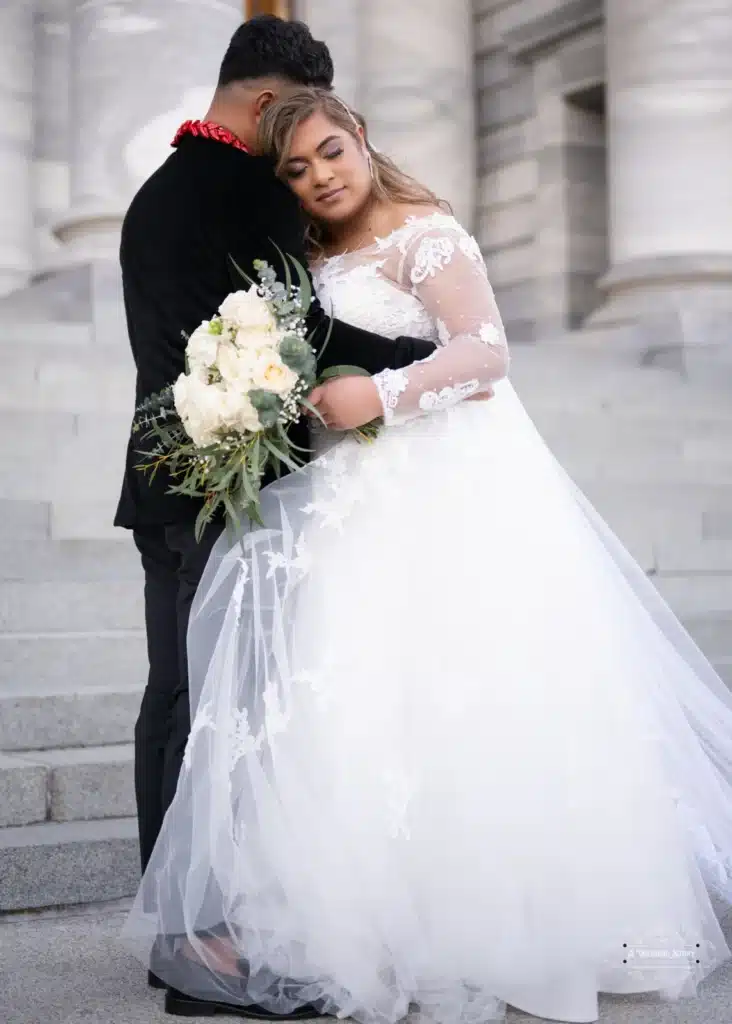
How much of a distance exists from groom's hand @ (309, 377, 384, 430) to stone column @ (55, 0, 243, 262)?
499 cm

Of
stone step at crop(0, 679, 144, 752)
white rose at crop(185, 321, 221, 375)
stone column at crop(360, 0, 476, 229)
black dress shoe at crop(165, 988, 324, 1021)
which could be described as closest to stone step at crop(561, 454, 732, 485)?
stone step at crop(0, 679, 144, 752)

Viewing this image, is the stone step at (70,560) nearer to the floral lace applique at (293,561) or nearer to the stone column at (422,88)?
the floral lace applique at (293,561)

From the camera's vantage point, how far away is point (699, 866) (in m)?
3.33

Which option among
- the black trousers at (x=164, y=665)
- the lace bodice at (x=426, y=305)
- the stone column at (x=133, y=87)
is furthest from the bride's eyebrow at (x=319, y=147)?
the stone column at (x=133, y=87)

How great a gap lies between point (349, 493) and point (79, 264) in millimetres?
4758

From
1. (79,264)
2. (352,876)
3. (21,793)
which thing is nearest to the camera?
(352,876)

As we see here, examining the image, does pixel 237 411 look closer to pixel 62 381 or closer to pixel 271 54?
pixel 271 54

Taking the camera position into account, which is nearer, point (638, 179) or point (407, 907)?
point (407, 907)

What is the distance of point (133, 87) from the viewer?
774 cm

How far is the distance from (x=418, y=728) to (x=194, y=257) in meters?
1.10

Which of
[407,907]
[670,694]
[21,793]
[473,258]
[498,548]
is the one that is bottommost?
[21,793]

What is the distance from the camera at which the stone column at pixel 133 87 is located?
25.4 ft

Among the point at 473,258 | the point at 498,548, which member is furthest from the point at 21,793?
the point at 473,258

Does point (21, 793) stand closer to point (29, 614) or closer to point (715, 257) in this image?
point (29, 614)
